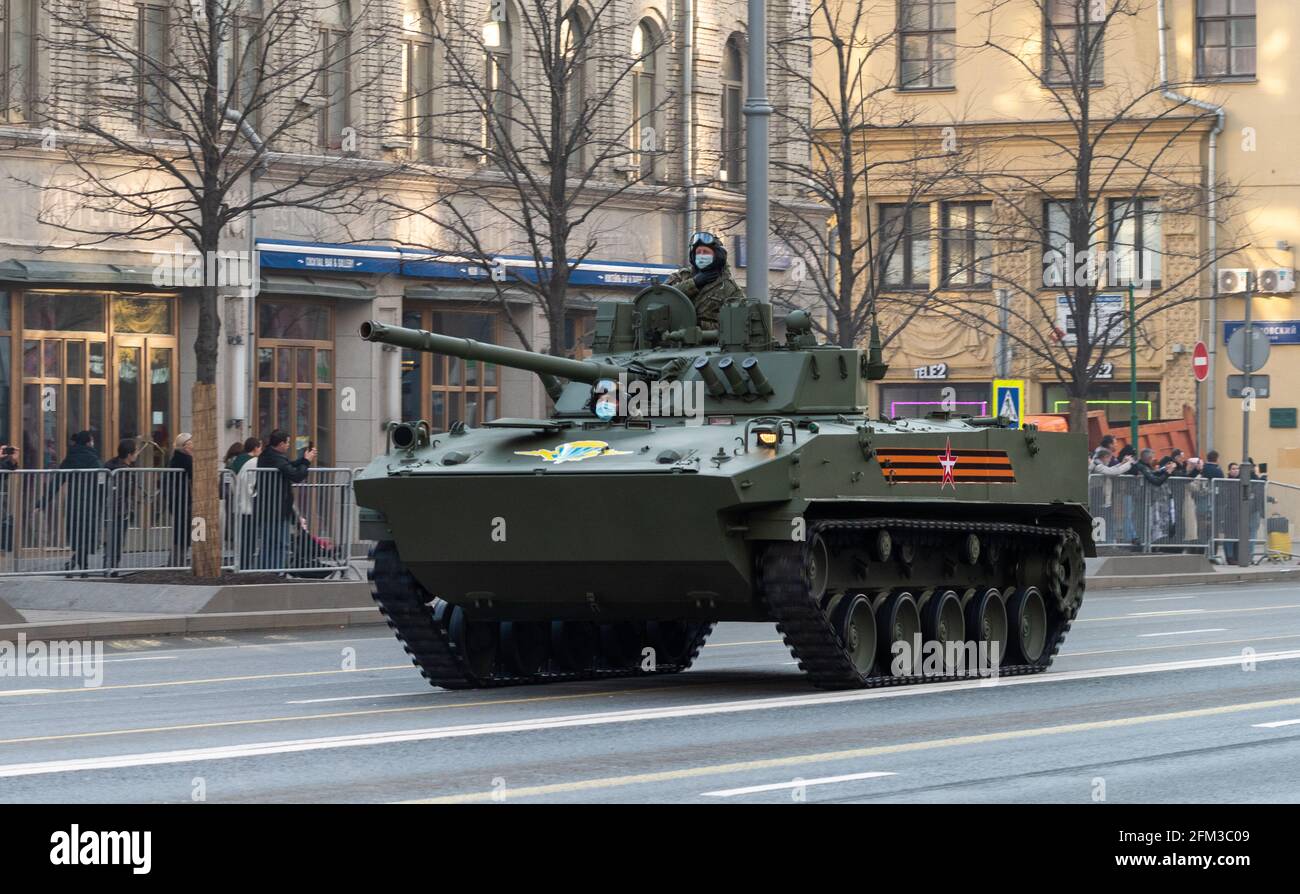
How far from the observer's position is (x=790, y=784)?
34.1 feet

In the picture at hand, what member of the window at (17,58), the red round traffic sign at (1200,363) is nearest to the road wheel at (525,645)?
the window at (17,58)

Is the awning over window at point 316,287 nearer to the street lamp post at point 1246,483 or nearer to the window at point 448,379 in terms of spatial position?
the window at point 448,379

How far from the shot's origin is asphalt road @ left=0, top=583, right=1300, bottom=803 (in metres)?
10.3

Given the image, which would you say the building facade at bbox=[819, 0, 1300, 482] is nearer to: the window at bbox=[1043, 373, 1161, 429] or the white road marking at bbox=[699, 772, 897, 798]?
the window at bbox=[1043, 373, 1161, 429]

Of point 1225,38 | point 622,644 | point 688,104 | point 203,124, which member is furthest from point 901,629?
point 1225,38

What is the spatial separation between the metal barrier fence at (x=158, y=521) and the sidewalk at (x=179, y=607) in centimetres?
42

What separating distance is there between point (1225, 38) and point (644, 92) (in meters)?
15.8

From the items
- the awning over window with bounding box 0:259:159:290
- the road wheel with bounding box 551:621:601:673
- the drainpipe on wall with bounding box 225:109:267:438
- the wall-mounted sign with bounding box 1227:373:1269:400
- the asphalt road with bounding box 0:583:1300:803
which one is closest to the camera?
the asphalt road with bounding box 0:583:1300:803

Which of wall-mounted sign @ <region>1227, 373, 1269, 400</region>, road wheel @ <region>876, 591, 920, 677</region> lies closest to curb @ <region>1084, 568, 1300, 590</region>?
wall-mounted sign @ <region>1227, 373, 1269, 400</region>

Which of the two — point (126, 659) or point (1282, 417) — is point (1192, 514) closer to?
point (1282, 417)

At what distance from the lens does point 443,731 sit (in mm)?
12656

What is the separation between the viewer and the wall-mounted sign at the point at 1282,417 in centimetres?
4703

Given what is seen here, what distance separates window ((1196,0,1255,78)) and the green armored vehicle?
3195 centimetres
